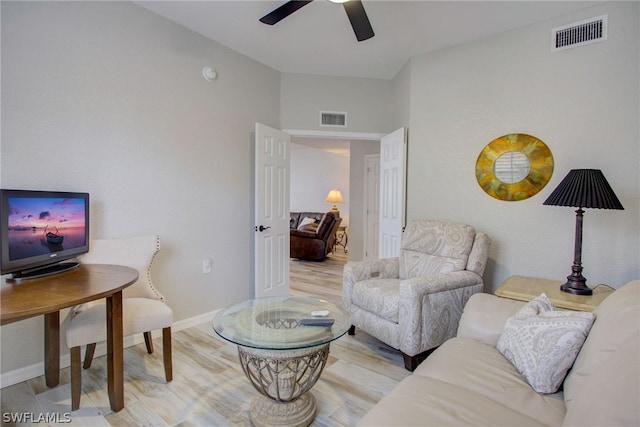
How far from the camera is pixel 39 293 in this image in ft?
5.03

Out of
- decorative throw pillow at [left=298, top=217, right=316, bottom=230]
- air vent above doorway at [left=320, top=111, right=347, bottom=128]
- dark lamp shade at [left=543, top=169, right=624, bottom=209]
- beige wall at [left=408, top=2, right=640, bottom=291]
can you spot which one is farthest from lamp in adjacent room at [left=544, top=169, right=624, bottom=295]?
decorative throw pillow at [left=298, top=217, right=316, bottom=230]

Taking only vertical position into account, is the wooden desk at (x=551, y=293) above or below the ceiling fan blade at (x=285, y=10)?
below

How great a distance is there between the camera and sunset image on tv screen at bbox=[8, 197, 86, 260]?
1764 millimetres

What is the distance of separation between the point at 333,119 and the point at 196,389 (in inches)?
120

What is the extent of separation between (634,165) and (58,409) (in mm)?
4007

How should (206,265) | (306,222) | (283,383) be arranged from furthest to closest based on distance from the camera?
1. (306,222)
2. (206,265)
3. (283,383)

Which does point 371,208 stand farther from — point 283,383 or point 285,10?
point 283,383

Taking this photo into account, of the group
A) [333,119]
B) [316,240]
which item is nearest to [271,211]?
[333,119]

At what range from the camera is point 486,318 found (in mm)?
1741

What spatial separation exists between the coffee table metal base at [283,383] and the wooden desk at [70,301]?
708 millimetres

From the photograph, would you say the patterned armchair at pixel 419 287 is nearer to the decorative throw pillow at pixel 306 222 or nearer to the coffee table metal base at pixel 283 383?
the coffee table metal base at pixel 283 383

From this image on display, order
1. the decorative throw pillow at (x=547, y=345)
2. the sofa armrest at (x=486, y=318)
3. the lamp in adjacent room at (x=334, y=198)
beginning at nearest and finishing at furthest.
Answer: the decorative throw pillow at (x=547, y=345) < the sofa armrest at (x=486, y=318) < the lamp in adjacent room at (x=334, y=198)

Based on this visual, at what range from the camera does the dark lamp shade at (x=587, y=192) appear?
2041 millimetres

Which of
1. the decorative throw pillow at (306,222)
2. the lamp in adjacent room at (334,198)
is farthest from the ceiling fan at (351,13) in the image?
the lamp in adjacent room at (334,198)
